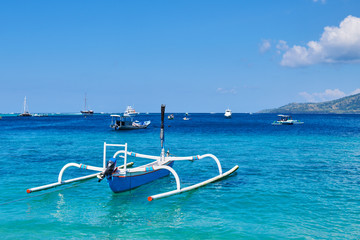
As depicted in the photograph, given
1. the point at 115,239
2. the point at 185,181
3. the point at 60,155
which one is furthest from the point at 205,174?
the point at 60,155

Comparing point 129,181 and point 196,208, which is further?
point 129,181

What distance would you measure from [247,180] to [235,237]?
8719 millimetres

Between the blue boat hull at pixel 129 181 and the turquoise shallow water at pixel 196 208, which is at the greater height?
the blue boat hull at pixel 129 181

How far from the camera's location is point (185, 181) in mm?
18391

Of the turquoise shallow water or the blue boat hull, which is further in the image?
the blue boat hull

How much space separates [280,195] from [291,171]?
7.16m

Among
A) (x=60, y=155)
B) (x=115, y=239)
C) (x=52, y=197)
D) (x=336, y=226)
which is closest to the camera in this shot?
(x=115, y=239)

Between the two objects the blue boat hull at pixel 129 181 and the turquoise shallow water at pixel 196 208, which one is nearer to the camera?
the turquoise shallow water at pixel 196 208

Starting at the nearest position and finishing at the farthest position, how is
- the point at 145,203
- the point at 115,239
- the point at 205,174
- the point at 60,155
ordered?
the point at 115,239
the point at 145,203
the point at 205,174
the point at 60,155

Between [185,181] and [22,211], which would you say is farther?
[185,181]

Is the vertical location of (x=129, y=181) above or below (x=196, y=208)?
above

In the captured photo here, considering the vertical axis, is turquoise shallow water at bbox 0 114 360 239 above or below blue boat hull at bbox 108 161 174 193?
below

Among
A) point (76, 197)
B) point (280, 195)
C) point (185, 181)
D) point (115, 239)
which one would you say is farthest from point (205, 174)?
point (115, 239)

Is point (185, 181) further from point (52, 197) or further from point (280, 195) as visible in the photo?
point (52, 197)
